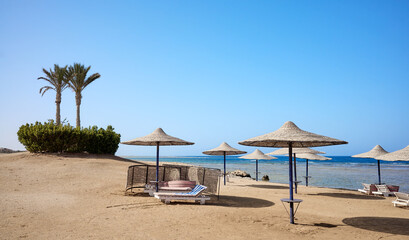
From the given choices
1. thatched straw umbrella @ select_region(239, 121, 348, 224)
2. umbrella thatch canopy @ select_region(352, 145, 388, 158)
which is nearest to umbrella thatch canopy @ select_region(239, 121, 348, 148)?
thatched straw umbrella @ select_region(239, 121, 348, 224)

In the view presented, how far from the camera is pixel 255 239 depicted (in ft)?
20.3

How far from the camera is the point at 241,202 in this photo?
10773 mm

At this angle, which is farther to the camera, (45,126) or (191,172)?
(45,126)

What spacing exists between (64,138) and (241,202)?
1512cm

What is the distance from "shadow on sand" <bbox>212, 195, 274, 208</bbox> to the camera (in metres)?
10.1

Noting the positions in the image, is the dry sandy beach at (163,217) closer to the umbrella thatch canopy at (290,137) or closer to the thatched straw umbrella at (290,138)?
the thatched straw umbrella at (290,138)

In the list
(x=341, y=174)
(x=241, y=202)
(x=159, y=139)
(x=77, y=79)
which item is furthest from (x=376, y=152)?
(x=77, y=79)

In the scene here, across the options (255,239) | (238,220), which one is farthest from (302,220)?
(255,239)

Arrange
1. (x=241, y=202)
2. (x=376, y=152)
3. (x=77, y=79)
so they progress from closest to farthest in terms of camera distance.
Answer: (x=241, y=202) → (x=376, y=152) → (x=77, y=79)

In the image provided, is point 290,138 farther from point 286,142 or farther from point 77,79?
point 77,79

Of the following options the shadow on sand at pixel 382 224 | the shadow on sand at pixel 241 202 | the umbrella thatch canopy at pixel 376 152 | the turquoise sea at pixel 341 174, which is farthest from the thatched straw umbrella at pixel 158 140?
the turquoise sea at pixel 341 174

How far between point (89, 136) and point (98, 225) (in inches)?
633

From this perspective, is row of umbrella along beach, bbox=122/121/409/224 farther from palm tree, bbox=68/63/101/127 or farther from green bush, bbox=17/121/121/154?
palm tree, bbox=68/63/101/127

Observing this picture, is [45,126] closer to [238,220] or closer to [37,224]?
[37,224]
